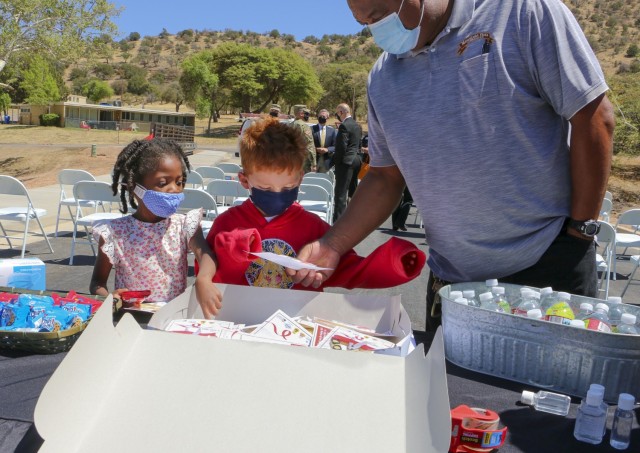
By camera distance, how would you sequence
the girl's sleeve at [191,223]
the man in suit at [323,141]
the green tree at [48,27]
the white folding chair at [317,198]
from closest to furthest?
the girl's sleeve at [191,223]
the white folding chair at [317,198]
the man in suit at [323,141]
the green tree at [48,27]

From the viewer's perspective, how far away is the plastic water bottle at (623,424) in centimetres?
101

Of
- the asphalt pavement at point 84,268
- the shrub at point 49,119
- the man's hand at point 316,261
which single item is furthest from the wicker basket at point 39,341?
the shrub at point 49,119

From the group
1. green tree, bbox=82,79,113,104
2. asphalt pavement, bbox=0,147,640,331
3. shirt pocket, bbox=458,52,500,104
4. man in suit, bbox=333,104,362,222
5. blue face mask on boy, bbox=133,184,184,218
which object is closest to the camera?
shirt pocket, bbox=458,52,500,104

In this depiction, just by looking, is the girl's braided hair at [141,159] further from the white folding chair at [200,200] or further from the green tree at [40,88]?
the green tree at [40,88]

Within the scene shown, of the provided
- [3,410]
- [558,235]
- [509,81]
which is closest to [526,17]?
[509,81]

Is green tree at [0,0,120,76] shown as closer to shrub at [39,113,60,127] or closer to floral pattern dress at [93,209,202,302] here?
floral pattern dress at [93,209,202,302]

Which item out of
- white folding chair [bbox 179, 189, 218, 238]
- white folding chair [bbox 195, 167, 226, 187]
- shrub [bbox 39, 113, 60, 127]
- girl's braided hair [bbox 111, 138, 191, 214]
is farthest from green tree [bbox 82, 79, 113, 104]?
girl's braided hair [bbox 111, 138, 191, 214]

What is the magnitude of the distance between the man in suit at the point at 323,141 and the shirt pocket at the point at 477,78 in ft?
34.8

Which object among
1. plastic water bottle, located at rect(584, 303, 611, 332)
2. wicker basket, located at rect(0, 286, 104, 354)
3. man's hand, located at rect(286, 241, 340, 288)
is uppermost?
plastic water bottle, located at rect(584, 303, 611, 332)

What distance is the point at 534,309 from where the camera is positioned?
124cm

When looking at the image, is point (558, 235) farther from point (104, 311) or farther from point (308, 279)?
point (104, 311)

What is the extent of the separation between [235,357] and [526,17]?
1114 millimetres

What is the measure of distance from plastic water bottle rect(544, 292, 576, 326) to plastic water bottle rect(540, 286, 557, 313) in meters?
0.02

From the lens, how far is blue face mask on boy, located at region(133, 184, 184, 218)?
96.0 inches
